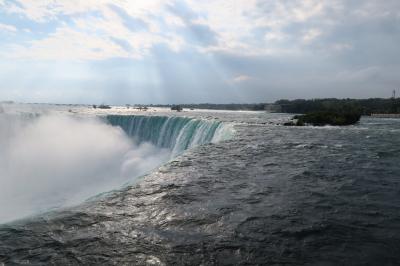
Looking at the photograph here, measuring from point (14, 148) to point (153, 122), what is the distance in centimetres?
1635

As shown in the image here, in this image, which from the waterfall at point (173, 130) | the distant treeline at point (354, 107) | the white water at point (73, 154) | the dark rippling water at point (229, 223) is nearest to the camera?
the dark rippling water at point (229, 223)

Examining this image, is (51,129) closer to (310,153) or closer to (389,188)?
(310,153)

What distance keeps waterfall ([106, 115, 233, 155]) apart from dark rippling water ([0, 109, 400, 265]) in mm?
15856

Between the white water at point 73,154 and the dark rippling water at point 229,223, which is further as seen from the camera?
the white water at point 73,154

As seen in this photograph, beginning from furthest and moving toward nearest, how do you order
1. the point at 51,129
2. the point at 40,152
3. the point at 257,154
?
the point at 51,129 → the point at 40,152 → the point at 257,154

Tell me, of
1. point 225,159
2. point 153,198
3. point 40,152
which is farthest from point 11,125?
point 153,198

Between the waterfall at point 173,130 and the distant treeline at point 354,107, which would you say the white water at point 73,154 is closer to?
the waterfall at point 173,130

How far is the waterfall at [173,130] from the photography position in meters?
31.2

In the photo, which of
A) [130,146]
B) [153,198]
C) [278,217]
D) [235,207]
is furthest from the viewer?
[130,146]

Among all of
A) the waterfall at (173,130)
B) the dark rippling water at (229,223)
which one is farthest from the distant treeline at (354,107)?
the dark rippling water at (229,223)

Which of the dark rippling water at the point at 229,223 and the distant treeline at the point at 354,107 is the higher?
the distant treeline at the point at 354,107

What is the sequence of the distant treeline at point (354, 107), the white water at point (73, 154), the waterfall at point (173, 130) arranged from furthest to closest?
the distant treeline at point (354, 107)
the waterfall at point (173, 130)
the white water at point (73, 154)

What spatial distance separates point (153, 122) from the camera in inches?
1773

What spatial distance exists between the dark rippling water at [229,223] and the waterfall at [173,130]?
1586 cm
